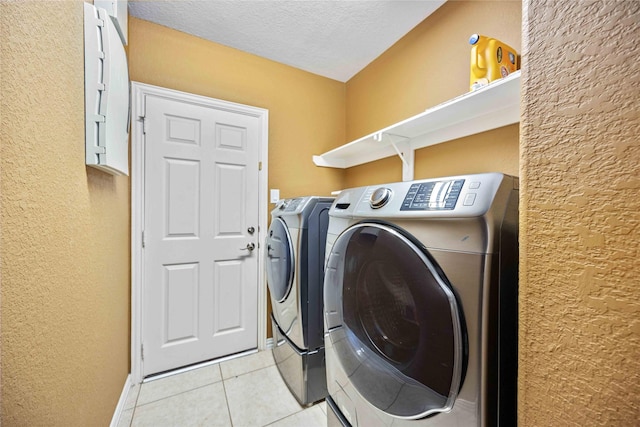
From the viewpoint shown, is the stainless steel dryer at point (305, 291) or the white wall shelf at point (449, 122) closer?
the white wall shelf at point (449, 122)

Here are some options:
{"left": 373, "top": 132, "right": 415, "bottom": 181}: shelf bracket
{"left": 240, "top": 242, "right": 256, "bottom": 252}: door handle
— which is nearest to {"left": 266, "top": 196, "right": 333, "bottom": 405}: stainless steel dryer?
{"left": 240, "top": 242, "right": 256, "bottom": 252}: door handle

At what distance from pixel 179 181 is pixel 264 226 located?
73cm

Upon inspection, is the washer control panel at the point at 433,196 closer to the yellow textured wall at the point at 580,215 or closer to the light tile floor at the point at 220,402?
the yellow textured wall at the point at 580,215

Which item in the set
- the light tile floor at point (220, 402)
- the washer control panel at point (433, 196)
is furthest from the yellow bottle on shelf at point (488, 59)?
the light tile floor at point (220, 402)

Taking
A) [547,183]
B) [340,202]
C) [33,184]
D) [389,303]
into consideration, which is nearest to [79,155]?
[33,184]

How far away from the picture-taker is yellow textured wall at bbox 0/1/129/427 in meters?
0.53

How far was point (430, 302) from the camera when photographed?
0.69m

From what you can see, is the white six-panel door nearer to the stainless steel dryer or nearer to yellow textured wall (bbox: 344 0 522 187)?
the stainless steel dryer

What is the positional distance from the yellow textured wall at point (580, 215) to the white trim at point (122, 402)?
187cm

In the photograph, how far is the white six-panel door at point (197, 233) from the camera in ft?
5.77

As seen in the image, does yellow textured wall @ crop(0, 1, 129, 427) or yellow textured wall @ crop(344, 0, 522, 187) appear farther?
yellow textured wall @ crop(344, 0, 522, 187)

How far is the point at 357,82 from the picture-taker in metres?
2.38

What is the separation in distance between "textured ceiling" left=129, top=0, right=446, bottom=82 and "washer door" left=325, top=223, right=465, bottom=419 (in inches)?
63.4

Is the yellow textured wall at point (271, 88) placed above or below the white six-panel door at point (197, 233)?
above
